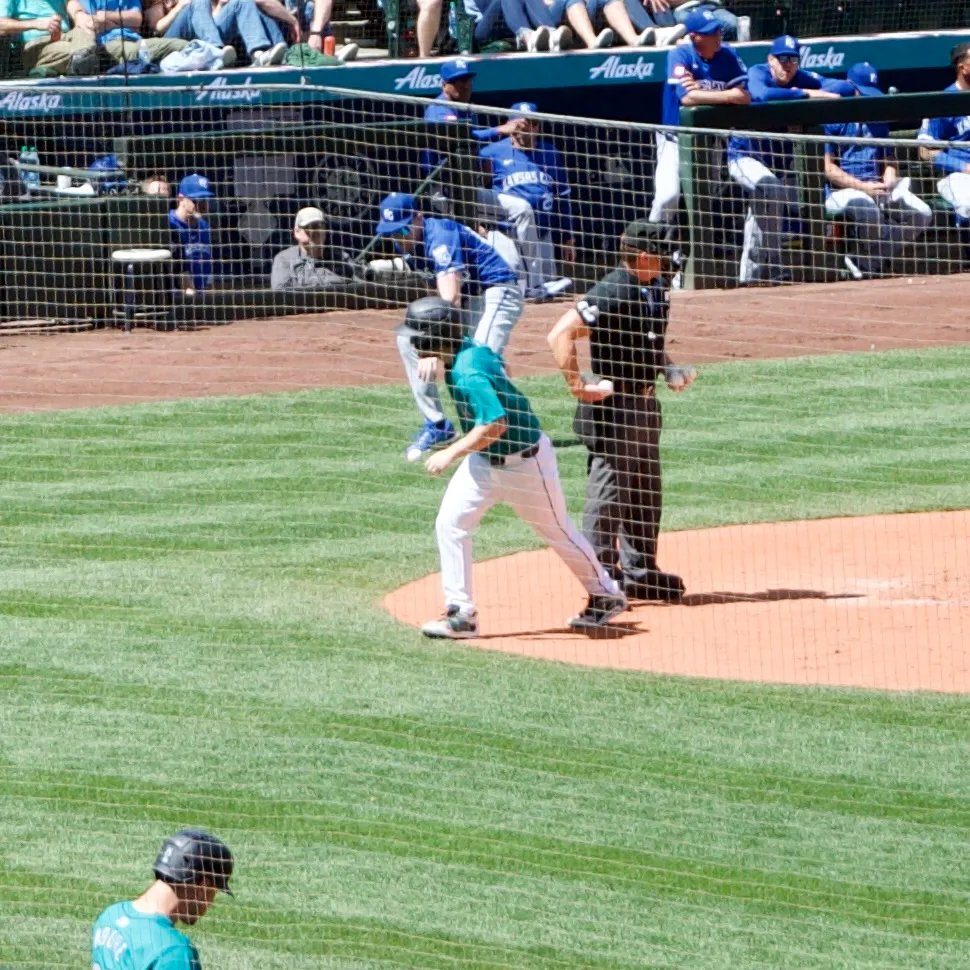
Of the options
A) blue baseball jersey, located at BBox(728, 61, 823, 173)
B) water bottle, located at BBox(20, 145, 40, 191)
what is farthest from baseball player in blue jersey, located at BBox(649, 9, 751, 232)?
water bottle, located at BBox(20, 145, 40, 191)

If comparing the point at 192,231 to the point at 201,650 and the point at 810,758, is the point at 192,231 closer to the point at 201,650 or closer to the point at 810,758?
the point at 201,650

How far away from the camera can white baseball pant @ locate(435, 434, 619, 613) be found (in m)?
8.80

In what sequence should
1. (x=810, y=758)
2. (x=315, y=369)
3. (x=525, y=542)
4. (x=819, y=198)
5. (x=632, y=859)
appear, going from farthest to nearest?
(x=819, y=198)
(x=315, y=369)
(x=525, y=542)
(x=810, y=758)
(x=632, y=859)

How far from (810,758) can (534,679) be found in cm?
142

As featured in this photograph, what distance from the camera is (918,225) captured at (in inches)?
669

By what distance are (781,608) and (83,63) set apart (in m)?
9.64

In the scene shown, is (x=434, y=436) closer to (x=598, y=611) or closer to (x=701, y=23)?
(x=598, y=611)

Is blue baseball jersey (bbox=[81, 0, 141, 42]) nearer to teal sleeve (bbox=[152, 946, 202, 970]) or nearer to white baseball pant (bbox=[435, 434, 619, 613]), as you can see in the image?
white baseball pant (bbox=[435, 434, 619, 613])

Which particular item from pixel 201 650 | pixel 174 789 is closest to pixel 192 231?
pixel 201 650

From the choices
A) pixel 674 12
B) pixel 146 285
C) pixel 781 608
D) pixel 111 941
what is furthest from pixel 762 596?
pixel 674 12

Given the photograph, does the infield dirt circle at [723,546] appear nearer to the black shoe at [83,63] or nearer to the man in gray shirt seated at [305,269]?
the man in gray shirt seated at [305,269]

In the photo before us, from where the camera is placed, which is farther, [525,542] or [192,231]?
[192,231]

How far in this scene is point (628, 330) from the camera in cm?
921

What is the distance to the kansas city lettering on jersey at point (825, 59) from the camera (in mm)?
19359
